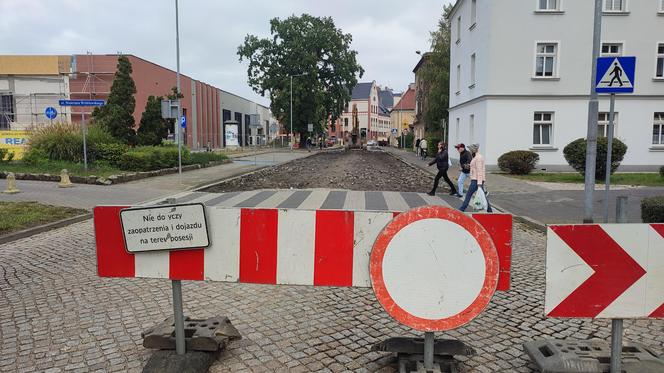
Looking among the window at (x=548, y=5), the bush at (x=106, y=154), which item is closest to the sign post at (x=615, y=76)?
the bush at (x=106, y=154)

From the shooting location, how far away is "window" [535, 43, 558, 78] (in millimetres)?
24625

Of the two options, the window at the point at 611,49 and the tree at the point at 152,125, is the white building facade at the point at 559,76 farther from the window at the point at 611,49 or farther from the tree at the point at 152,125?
the tree at the point at 152,125

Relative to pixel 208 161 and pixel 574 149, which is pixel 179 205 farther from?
pixel 208 161

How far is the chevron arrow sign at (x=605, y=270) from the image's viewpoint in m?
3.10

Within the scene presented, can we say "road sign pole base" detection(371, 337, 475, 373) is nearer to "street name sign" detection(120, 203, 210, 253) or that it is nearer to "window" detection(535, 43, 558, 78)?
"street name sign" detection(120, 203, 210, 253)

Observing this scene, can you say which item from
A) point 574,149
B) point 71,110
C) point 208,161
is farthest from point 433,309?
point 71,110

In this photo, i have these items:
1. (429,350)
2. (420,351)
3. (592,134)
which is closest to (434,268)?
(429,350)

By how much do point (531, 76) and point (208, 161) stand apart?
18.6 meters

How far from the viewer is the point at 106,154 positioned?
19969mm

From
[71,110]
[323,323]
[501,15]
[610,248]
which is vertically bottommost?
[323,323]

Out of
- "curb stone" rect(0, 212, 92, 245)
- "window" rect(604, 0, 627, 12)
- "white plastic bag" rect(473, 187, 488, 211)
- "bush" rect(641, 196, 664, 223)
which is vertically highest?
"window" rect(604, 0, 627, 12)

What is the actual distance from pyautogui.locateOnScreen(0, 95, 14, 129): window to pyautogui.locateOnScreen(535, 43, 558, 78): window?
46.6 m

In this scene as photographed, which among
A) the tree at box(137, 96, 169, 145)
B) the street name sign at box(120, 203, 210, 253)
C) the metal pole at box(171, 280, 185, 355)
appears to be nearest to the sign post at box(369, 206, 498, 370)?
the street name sign at box(120, 203, 210, 253)

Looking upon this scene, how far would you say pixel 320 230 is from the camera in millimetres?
3377
